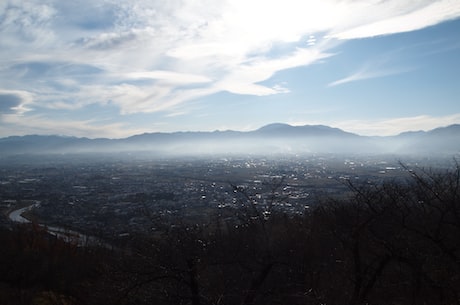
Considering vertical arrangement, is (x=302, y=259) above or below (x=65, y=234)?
above

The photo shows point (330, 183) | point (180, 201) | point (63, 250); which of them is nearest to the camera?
point (63, 250)

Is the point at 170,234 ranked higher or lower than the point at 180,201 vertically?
higher

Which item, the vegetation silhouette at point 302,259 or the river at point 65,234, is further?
the river at point 65,234

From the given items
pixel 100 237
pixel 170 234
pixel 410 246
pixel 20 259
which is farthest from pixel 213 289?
pixel 100 237

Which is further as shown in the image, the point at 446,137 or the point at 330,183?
the point at 446,137

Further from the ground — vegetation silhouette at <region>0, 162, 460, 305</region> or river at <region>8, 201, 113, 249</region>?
vegetation silhouette at <region>0, 162, 460, 305</region>

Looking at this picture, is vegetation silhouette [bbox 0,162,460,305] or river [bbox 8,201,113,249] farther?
river [bbox 8,201,113,249]

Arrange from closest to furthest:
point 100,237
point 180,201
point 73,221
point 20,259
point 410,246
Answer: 1. point 410,246
2. point 20,259
3. point 100,237
4. point 73,221
5. point 180,201

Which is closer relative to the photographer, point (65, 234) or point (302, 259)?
point (302, 259)

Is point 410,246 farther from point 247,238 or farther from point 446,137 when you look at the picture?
point 446,137

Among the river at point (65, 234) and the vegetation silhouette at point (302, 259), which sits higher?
the vegetation silhouette at point (302, 259)

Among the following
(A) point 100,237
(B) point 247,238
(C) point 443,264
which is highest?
(B) point 247,238
